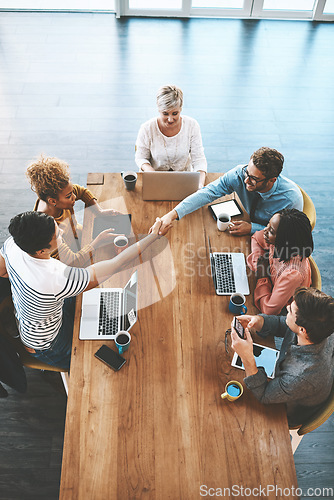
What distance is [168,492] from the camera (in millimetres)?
1621

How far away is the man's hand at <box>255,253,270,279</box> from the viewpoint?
228 centimetres

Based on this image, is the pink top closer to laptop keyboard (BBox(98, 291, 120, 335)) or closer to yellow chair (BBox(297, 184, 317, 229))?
yellow chair (BBox(297, 184, 317, 229))

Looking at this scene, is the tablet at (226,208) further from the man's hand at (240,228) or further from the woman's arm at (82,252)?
the woman's arm at (82,252)

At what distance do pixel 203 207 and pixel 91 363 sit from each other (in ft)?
3.91

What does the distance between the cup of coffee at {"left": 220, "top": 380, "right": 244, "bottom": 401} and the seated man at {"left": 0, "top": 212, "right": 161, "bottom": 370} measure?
810 mm

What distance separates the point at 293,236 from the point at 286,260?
5.0 inches

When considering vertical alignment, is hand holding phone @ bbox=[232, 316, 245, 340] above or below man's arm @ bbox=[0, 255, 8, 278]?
below

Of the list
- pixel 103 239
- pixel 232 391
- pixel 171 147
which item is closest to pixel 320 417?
pixel 232 391

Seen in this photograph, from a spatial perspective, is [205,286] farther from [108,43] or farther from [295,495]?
[108,43]

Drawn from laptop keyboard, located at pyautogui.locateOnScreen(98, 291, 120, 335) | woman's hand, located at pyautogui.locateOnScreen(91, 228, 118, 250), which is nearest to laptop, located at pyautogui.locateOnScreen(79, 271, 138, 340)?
laptop keyboard, located at pyautogui.locateOnScreen(98, 291, 120, 335)

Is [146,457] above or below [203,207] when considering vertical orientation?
below

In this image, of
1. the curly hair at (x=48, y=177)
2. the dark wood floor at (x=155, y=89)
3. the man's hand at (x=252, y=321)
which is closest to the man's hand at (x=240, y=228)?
the man's hand at (x=252, y=321)

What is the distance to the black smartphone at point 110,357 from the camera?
1.92m

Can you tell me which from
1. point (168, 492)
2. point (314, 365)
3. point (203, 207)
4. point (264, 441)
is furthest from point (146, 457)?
point (203, 207)
